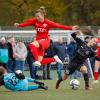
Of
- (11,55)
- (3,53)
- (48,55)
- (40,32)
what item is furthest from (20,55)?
(40,32)

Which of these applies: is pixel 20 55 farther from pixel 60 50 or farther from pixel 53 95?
pixel 53 95

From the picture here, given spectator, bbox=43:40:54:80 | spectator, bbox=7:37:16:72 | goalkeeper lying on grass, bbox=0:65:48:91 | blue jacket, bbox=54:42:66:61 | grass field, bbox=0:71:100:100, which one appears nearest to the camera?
grass field, bbox=0:71:100:100

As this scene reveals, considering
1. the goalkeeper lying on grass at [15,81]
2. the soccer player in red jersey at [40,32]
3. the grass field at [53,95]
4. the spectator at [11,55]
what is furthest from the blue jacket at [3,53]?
the goalkeeper lying on grass at [15,81]

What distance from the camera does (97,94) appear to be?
16344 mm

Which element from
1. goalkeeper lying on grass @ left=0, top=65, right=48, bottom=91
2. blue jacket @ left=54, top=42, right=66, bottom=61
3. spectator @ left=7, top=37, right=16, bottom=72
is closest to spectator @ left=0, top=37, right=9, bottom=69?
spectator @ left=7, top=37, right=16, bottom=72

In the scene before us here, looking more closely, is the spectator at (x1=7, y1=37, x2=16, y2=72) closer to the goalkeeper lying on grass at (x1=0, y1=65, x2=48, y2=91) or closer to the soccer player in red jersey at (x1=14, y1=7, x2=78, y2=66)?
the soccer player in red jersey at (x1=14, y1=7, x2=78, y2=66)

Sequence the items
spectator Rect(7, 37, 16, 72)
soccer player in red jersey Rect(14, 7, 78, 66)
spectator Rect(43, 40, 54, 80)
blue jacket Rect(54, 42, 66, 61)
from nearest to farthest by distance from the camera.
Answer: soccer player in red jersey Rect(14, 7, 78, 66)
spectator Rect(43, 40, 54, 80)
blue jacket Rect(54, 42, 66, 61)
spectator Rect(7, 37, 16, 72)

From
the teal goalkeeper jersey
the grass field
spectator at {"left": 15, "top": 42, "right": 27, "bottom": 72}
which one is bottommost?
the grass field

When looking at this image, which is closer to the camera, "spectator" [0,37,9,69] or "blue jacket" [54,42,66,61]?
"spectator" [0,37,9,69]

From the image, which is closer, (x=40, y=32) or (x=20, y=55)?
(x=40, y=32)

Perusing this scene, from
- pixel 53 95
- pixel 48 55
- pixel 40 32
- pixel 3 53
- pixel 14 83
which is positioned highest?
pixel 40 32

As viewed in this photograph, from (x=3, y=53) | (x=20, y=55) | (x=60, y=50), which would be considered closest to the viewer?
(x=3, y=53)

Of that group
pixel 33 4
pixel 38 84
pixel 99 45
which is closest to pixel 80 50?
pixel 38 84

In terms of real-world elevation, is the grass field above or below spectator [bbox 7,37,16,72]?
below
